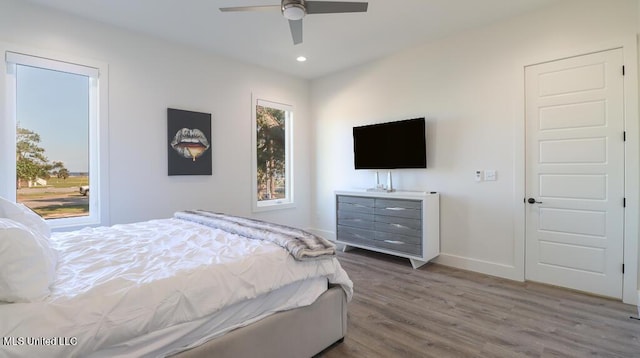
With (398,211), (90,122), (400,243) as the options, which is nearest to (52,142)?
(90,122)

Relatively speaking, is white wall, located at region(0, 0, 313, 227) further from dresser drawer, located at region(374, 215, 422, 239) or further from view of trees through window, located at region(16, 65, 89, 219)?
dresser drawer, located at region(374, 215, 422, 239)

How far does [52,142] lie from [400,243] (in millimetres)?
4095

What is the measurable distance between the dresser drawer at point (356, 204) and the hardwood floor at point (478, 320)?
102 cm

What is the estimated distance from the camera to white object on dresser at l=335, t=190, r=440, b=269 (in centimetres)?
374

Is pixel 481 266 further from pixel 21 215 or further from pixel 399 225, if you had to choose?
pixel 21 215

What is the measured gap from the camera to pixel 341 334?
84.2 inches

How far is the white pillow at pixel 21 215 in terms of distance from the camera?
1.85 meters

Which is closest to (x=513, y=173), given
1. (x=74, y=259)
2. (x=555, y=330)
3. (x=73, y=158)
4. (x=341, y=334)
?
(x=555, y=330)

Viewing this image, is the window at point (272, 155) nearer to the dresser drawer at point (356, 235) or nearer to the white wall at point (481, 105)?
the dresser drawer at point (356, 235)

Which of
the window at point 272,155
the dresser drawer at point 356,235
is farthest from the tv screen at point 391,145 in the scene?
the window at point 272,155

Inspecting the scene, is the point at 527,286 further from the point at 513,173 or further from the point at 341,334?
the point at 341,334

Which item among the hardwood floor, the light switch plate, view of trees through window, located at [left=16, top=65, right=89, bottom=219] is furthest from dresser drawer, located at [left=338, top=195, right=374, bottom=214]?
view of trees through window, located at [left=16, top=65, right=89, bottom=219]

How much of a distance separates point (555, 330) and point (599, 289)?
43.7 inches

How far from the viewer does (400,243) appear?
3.92 m
